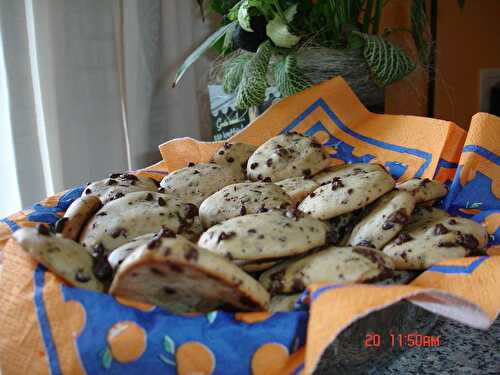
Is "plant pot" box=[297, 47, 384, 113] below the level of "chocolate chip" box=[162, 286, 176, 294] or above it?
above

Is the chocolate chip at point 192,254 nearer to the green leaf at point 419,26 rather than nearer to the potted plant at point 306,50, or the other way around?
the potted plant at point 306,50

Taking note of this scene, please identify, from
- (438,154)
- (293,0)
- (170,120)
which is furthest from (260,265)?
(170,120)

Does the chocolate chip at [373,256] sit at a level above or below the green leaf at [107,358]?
above

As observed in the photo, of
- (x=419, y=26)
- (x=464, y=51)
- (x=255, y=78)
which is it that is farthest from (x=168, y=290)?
(x=464, y=51)

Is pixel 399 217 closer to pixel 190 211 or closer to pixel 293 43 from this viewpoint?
pixel 190 211

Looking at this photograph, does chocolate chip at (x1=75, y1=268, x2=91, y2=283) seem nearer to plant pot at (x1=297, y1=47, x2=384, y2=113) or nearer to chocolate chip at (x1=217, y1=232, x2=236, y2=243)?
chocolate chip at (x1=217, y1=232, x2=236, y2=243)

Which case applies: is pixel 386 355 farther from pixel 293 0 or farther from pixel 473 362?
pixel 293 0

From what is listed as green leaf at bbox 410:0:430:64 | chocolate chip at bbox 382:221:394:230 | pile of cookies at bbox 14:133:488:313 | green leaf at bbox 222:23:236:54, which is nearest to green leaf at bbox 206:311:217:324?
pile of cookies at bbox 14:133:488:313

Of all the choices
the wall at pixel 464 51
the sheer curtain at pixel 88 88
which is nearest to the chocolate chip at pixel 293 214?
the sheer curtain at pixel 88 88
